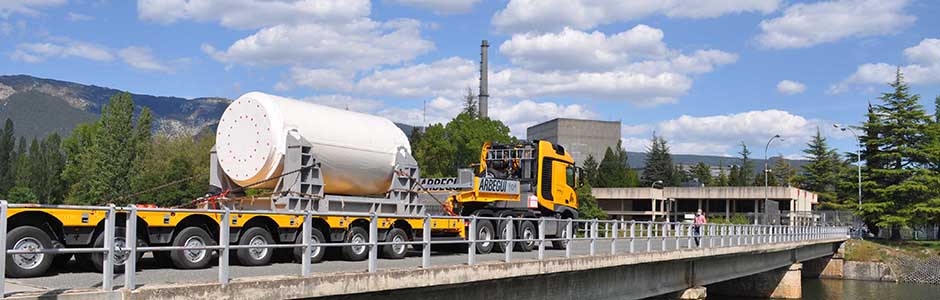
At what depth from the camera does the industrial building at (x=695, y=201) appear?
309 ft

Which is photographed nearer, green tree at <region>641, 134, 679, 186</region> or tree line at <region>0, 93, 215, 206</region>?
tree line at <region>0, 93, 215, 206</region>

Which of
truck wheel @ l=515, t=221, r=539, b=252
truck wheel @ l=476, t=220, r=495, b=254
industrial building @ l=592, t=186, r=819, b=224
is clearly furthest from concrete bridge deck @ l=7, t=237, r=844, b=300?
industrial building @ l=592, t=186, r=819, b=224

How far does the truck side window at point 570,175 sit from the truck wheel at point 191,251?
1398cm

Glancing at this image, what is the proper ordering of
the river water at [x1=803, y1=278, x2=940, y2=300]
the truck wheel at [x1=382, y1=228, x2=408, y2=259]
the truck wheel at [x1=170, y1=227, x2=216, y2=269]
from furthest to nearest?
the river water at [x1=803, y1=278, x2=940, y2=300] < the truck wheel at [x1=382, y1=228, x2=408, y2=259] < the truck wheel at [x1=170, y1=227, x2=216, y2=269]

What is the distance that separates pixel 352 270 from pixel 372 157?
18.2 feet

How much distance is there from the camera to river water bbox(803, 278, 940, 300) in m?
43.0

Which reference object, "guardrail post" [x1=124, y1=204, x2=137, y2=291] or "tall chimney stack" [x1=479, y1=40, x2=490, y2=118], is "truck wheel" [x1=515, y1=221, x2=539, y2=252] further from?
"tall chimney stack" [x1=479, y1=40, x2=490, y2=118]

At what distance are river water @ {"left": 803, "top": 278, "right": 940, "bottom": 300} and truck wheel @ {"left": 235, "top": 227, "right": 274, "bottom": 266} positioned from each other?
35.2m

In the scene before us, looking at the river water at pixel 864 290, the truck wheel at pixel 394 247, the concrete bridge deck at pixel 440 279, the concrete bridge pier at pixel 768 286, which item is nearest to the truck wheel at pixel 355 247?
the truck wheel at pixel 394 247

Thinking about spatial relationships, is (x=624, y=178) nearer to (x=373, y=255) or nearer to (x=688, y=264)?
Answer: (x=688, y=264)

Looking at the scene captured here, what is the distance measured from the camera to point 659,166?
458ft

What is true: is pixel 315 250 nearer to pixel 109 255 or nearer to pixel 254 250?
pixel 254 250

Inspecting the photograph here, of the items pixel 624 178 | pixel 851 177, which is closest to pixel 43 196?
pixel 624 178

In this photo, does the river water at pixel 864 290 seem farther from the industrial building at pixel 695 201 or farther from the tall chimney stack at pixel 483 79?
the tall chimney stack at pixel 483 79
